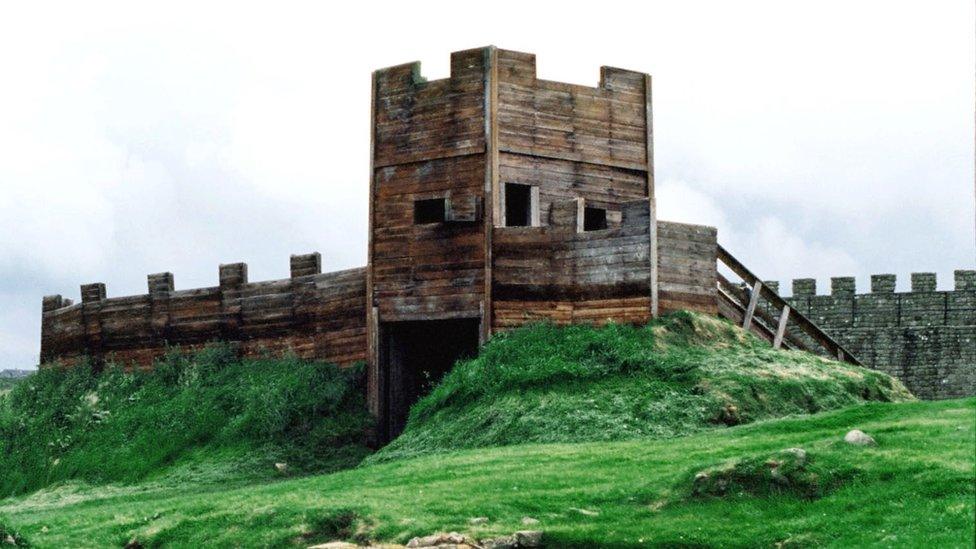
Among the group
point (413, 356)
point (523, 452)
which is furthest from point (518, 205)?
point (523, 452)

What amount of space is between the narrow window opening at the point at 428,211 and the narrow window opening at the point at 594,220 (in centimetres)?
340

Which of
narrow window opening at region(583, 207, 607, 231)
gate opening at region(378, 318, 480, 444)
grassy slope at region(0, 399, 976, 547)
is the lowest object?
grassy slope at region(0, 399, 976, 547)

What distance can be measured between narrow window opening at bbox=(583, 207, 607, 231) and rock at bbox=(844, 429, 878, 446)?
1392 cm

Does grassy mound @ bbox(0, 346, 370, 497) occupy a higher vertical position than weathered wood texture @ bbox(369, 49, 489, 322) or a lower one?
lower

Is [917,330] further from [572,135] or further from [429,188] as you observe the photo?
[429,188]

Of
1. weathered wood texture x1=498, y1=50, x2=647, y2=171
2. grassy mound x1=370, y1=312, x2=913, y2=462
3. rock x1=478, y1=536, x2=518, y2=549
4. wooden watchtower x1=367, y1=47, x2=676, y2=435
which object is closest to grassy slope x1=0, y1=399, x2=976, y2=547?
rock x1=478, y1=536, x2=518, y2=549

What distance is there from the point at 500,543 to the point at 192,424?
55.5 ft

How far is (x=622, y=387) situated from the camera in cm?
2838

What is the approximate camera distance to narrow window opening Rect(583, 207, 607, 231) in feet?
114

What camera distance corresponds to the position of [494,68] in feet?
108

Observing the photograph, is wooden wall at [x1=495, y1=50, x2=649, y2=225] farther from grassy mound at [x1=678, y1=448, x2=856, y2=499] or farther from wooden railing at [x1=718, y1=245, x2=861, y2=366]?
grassy mound at [x1=678, y1=448, x2=856, y2=499]

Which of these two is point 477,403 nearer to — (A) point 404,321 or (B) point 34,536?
(A) point 404,321

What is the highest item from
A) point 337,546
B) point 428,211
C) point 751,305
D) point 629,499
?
point 428,211

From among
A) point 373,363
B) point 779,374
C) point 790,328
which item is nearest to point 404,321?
point 373,363
